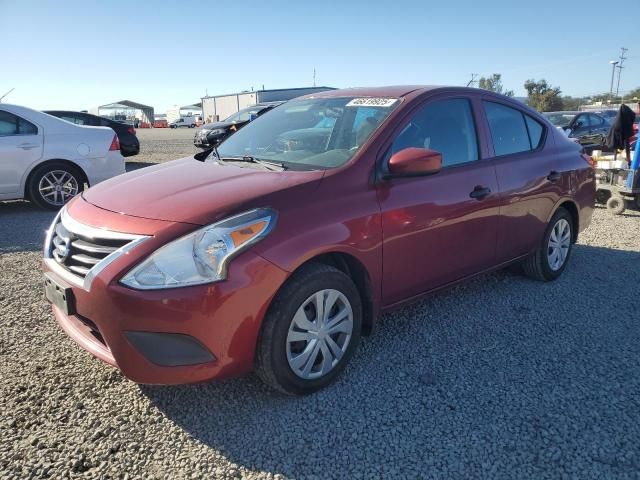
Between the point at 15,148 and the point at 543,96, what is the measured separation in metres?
58.9

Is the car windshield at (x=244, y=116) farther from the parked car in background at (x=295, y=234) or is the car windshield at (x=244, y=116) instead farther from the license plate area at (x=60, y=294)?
the license plate area at (x=60, y=294)

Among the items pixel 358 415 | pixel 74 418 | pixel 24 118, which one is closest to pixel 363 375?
pixel 358 415

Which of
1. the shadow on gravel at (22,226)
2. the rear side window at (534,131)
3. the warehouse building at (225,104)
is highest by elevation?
the warehouse building at (225,104)

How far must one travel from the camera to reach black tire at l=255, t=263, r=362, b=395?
8.21ft

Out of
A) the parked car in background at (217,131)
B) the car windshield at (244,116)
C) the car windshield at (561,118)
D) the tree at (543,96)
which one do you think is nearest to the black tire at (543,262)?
the parked car in background at (217,131)

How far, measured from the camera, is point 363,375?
2.98 m

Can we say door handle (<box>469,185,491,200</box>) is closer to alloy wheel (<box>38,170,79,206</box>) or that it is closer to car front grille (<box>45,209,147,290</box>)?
car front grille (<box>45,209,147,290</box>)

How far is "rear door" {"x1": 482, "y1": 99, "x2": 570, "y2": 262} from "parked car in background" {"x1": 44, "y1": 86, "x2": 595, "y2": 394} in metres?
0.02

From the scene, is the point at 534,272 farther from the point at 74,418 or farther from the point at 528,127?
the point at 74,418

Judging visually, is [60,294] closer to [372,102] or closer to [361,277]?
[361,277]

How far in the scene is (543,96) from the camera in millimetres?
55969

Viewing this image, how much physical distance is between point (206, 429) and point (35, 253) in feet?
12.7

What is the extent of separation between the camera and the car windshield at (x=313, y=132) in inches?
123

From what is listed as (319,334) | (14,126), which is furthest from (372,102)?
(14,126)
